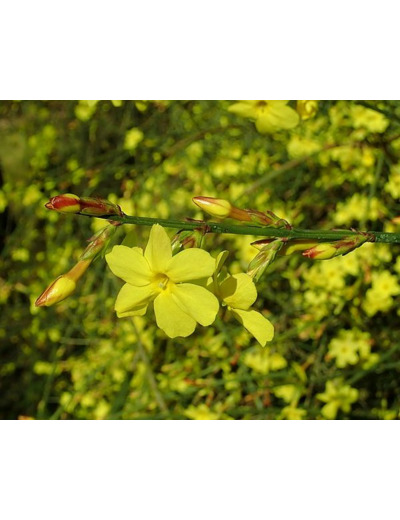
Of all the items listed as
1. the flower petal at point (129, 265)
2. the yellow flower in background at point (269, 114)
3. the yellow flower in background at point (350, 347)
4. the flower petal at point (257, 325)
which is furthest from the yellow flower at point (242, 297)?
the yellow flower in background at point (350, 347)

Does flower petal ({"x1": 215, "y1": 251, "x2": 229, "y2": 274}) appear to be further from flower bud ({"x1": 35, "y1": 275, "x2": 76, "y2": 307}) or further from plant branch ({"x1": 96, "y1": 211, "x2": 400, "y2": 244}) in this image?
flower bud ({"x1": 35, "y1": 275, "x2": 76, "y2": 307})

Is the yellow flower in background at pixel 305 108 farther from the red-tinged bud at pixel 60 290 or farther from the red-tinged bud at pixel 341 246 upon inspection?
the red-tinged bud at pixel 60 290

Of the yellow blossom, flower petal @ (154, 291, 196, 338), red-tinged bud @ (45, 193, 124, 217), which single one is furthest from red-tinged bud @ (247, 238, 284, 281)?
the yellow blossom

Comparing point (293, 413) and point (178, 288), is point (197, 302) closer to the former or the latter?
point (178, 288)

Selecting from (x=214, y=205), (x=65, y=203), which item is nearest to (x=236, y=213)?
(x=214, y=205)

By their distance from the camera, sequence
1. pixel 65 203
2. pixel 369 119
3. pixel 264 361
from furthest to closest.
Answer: pixel 264 361 < pixel 369 119 < pixel 65 203

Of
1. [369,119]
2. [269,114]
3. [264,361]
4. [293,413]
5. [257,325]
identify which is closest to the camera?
[257,325]
